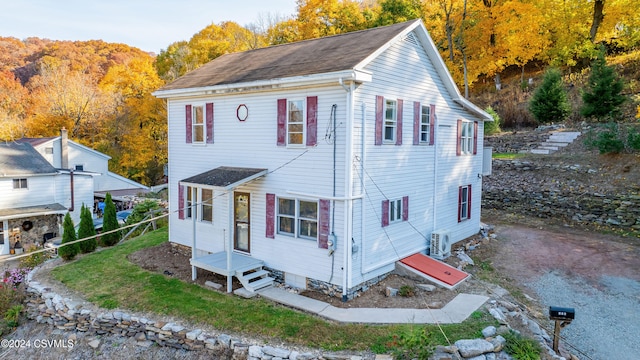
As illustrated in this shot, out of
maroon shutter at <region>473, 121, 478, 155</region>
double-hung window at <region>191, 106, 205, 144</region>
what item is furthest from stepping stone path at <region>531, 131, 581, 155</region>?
double-hung window at <region>191, 106, 205, 144</region>

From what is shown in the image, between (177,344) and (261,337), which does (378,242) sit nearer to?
(261,337)

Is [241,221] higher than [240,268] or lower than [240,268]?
higher

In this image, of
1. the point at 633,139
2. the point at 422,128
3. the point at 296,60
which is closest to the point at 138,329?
the point at 296,60

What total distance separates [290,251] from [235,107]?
15.2 ft

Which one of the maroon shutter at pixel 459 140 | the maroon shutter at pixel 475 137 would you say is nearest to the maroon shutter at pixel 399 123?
the maroon shutter at pixel 459 140

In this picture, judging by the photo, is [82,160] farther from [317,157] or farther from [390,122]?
[390,122]

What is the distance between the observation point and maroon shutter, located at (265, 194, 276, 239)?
11227mm

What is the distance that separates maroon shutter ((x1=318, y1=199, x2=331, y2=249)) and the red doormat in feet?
9.73

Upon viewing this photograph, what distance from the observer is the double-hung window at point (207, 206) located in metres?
12.9

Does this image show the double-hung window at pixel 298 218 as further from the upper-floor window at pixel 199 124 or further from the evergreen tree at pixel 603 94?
the evergreen tree at pixel 603 94

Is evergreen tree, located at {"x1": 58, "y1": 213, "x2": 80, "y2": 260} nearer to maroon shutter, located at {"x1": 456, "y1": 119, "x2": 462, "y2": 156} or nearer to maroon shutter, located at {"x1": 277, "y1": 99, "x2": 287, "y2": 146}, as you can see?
maroon shutter, located at {"x1": 277, "y1": 99, "x2": 287, "y2": 146}

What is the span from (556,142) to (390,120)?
17472mm

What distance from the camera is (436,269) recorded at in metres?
11.7

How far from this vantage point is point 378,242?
36.1ft
